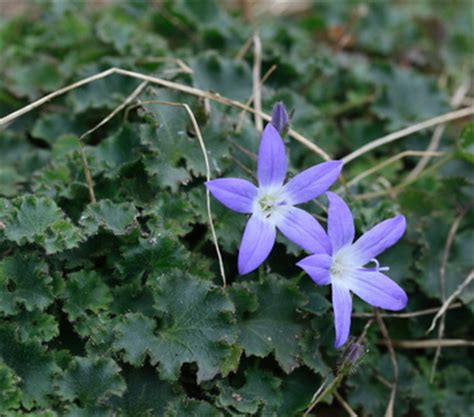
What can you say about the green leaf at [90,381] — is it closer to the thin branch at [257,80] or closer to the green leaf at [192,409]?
the green leaf at [192,409]

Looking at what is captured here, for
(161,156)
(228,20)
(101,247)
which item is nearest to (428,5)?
(228,20)

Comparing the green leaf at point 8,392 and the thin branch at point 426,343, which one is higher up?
the green leaf at point 8,392

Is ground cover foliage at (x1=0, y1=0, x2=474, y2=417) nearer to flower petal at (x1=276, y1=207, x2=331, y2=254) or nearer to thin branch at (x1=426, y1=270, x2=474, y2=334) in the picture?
thin branch at (x1=426, y1=270, x2=474, y2=334)

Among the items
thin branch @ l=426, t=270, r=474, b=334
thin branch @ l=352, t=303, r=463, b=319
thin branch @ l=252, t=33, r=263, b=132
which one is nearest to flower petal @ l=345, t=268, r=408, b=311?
thin branch @ l=352, t=303, r=463, b=319

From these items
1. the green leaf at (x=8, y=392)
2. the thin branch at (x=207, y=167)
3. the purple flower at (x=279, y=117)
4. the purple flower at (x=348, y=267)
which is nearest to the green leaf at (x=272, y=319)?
the thin branch at (x=207, y=167)

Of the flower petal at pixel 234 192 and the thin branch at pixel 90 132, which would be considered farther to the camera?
the thin branch at pixel 90 132

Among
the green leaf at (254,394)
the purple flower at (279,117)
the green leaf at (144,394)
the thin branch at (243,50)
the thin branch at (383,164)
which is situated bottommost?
the green leaf at (254,394)
